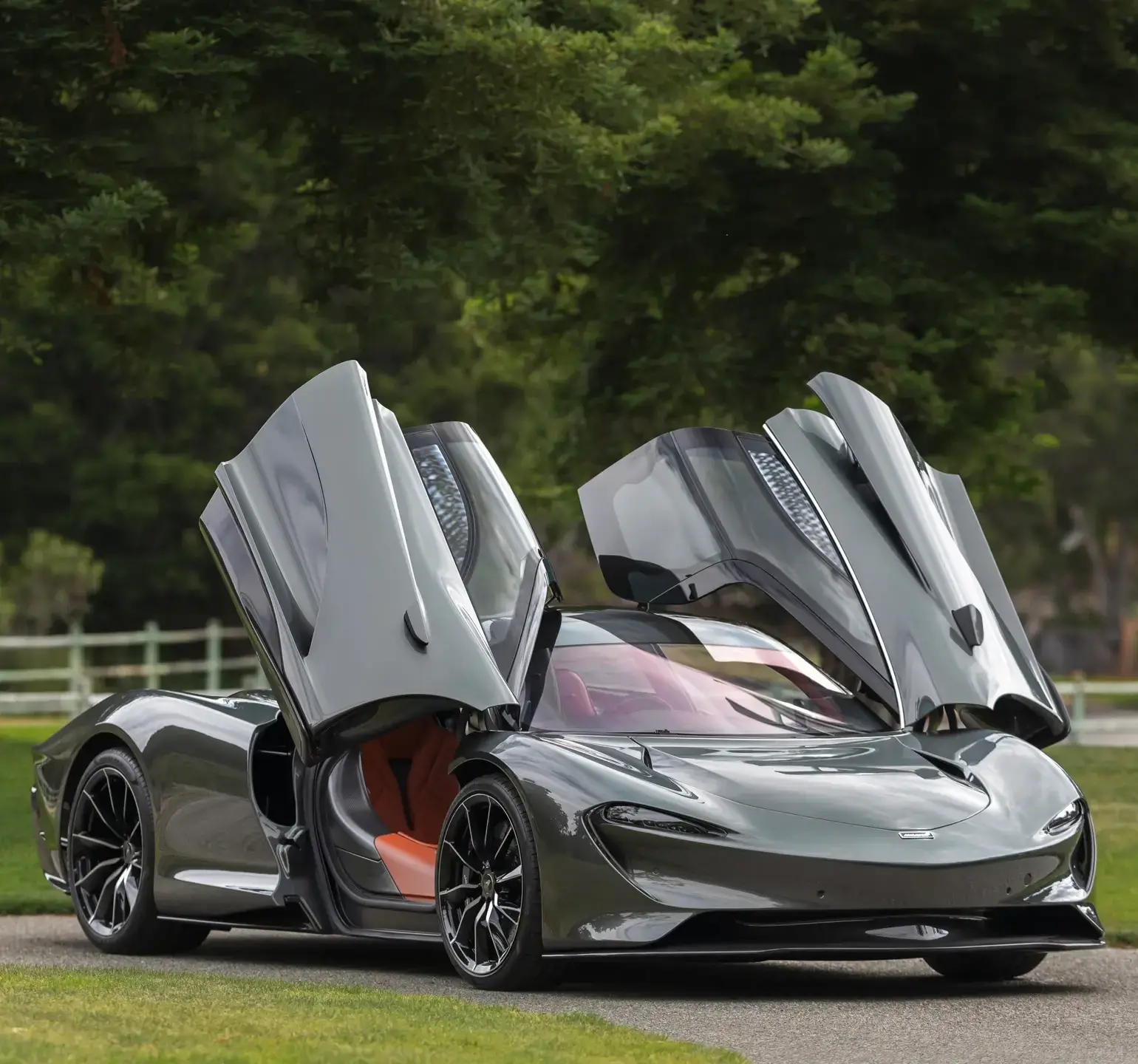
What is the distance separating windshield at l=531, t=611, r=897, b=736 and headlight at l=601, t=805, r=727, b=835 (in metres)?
0.81

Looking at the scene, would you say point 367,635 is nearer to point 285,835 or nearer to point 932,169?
point 285,835

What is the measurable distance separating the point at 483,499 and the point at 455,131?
36.6 feet

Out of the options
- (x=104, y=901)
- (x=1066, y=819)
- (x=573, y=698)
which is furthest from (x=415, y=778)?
(x=1066, y=819)

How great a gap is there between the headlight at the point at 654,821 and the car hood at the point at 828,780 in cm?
17

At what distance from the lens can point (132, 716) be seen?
33.8 ft

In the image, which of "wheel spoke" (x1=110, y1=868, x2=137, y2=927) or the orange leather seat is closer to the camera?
the orange leather seat

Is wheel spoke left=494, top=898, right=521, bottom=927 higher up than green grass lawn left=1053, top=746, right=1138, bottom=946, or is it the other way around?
wheel spoke left=494, top=898, right=521, bottom=927

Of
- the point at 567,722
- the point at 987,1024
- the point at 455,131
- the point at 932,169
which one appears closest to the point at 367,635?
the point at 567,722

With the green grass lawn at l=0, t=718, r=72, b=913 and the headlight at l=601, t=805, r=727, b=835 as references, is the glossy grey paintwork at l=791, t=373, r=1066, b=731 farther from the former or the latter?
the green grass lawn at l=0, t=718, r=72, b=913

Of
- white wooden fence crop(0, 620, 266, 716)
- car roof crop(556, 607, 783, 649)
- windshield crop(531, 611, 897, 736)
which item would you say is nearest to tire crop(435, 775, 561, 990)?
windshield crop(531, 611, 897, 736)

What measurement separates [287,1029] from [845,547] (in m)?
3.41

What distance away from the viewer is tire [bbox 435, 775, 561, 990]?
8.17 m

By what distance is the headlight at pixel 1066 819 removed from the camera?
838 cm

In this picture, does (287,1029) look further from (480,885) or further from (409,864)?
(409,864)
